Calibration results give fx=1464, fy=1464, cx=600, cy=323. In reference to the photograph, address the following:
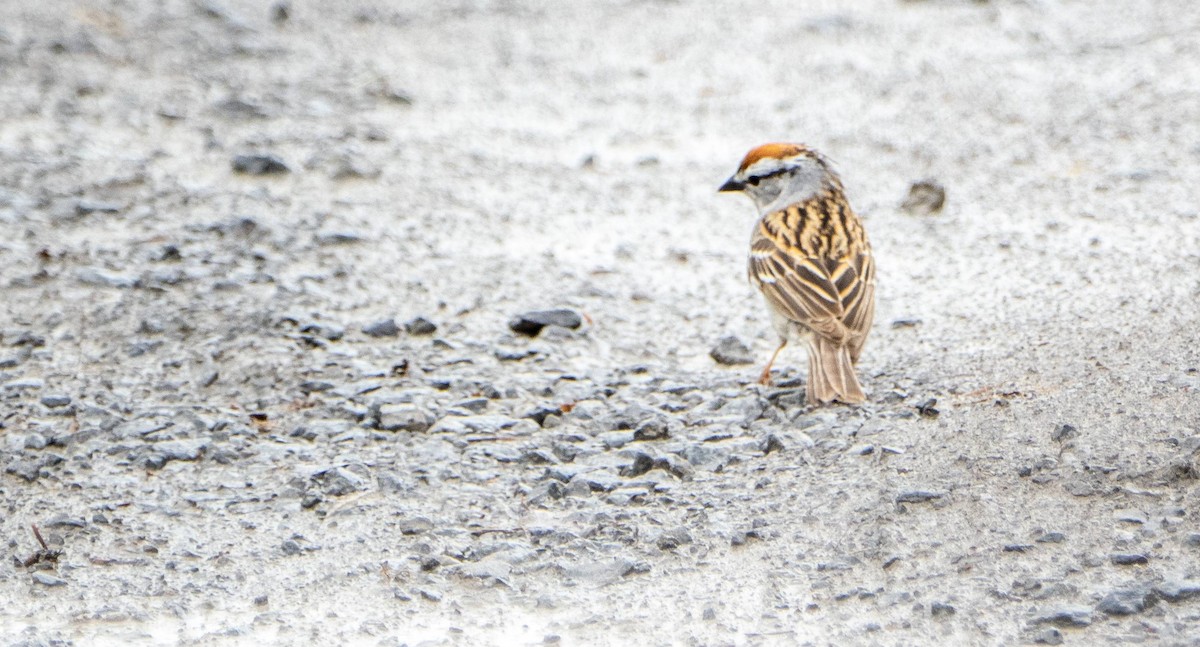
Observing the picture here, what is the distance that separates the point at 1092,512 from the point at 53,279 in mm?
4784

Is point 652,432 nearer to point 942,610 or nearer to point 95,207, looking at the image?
point 942,610

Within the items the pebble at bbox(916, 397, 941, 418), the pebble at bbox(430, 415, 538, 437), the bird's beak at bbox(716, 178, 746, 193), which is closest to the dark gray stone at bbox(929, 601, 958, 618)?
the pebble at bbox(916, 397, 941, 418)

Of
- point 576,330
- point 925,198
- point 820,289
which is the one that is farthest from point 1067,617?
point 925,198

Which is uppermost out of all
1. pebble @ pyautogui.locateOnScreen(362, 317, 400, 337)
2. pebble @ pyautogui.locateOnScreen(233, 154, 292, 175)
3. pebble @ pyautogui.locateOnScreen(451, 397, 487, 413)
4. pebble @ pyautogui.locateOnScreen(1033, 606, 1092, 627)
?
pebble @ pyautogui.locateOnScreen(233, 154, 292, 175)

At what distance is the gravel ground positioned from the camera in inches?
172

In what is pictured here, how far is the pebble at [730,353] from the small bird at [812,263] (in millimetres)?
161

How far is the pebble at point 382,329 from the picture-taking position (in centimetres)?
657

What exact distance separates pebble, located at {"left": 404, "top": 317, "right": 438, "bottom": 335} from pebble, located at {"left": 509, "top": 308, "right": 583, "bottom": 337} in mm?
362

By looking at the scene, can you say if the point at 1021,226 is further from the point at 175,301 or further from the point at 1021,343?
the point at 175,301

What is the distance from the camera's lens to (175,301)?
6.74 meters

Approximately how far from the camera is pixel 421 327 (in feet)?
21.7

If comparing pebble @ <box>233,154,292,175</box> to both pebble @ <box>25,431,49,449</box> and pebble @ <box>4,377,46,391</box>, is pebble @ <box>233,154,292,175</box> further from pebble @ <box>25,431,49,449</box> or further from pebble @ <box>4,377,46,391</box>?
pebble @ <box>25,431,49,449</box>

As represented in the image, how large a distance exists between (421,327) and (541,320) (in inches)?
21.6

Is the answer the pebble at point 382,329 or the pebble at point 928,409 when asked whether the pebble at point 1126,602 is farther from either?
the pebble at point 382,329
